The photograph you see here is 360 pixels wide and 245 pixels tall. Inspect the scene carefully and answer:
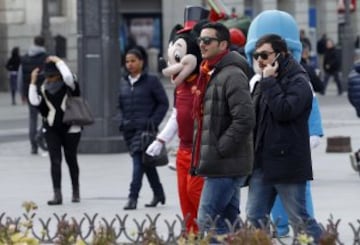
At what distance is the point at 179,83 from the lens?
11.5 m

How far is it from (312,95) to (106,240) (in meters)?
3.07

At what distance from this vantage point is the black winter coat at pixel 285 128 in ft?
33.5

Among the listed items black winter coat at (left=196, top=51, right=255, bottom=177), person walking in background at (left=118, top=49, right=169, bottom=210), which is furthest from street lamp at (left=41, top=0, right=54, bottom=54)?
black winter coat at (left=196, top=51, right=255, bottom=177)

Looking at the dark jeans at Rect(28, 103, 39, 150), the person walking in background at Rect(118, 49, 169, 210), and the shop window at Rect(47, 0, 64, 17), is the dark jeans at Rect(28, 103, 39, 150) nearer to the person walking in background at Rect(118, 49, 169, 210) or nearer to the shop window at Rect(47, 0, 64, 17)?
the person walking in background at Rect(118, 49, 169, 210)

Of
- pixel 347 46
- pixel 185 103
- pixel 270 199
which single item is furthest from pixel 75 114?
pixel 347 46

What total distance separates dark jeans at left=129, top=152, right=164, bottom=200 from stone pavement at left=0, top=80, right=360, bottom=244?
17 centimetres

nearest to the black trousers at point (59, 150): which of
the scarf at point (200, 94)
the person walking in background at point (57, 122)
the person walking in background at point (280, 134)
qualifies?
the person walking in background at point (57, 122)

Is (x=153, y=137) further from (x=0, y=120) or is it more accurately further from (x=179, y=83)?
(x=0, y=120)

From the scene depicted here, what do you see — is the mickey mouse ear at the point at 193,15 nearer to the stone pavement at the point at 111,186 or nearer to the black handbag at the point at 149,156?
the black handbag at the point at 149,156

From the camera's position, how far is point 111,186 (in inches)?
683

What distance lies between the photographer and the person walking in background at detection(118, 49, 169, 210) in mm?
14836

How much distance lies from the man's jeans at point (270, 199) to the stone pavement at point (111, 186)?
3.69 feet

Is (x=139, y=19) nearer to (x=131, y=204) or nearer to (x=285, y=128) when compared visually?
(x=131, y=204)

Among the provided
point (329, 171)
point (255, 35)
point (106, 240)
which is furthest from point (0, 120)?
point (106, 240)
